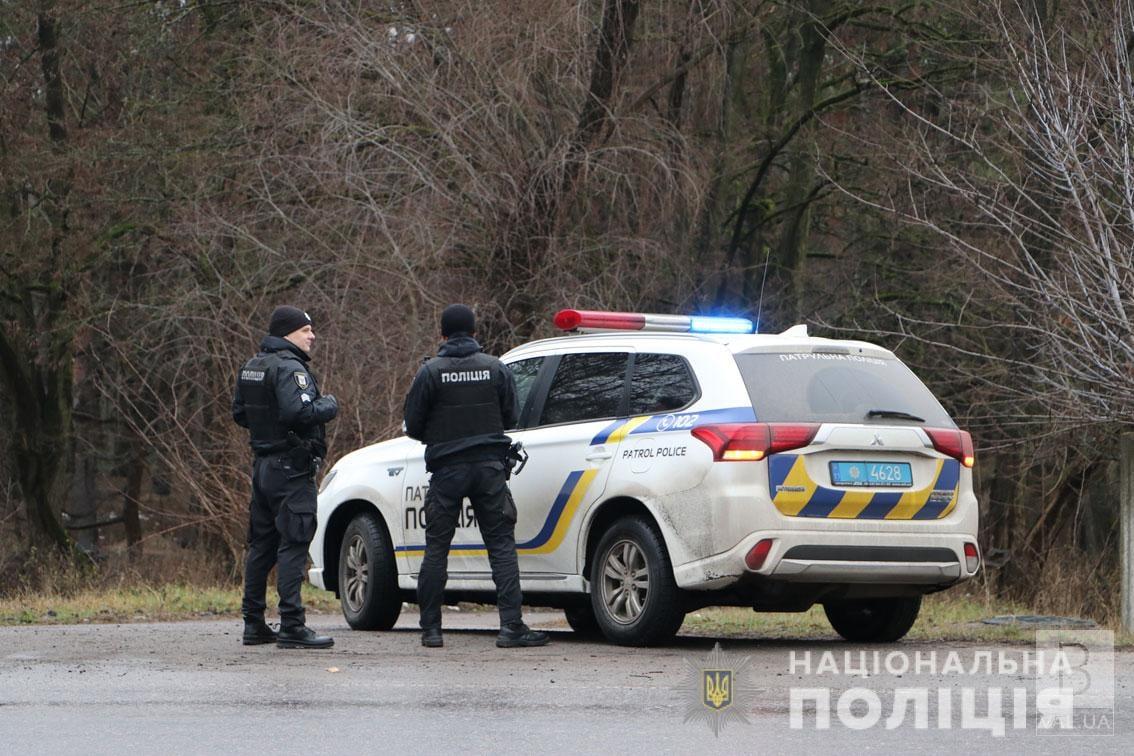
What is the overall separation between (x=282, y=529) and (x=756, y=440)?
283cm

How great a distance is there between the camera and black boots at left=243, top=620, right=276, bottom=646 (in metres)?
10.3

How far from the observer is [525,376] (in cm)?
1095

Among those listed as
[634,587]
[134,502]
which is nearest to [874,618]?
[634,587]

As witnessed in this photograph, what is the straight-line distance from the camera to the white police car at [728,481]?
9.18 metres

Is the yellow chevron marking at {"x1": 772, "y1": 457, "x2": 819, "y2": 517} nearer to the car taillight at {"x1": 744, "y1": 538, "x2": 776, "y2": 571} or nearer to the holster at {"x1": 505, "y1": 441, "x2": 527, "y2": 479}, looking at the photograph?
the car taillight at {"x1": 744, "y1": 538, "x2": 776, "y2": 571}

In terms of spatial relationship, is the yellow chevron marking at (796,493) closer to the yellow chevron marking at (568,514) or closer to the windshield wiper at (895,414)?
the windshield wiper at (895,414)

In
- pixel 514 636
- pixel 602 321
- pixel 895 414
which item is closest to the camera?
pixel 895 414

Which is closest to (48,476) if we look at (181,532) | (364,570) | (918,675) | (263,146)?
(181,532)

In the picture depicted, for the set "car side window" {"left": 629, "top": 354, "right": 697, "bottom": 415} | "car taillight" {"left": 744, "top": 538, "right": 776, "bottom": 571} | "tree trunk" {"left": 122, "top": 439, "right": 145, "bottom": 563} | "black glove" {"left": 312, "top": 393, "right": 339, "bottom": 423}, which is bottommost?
"tree trunk" {"left": 122, "top": 439, "right": 145, "bottom": 563}

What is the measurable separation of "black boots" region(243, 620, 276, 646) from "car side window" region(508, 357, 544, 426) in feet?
6.56

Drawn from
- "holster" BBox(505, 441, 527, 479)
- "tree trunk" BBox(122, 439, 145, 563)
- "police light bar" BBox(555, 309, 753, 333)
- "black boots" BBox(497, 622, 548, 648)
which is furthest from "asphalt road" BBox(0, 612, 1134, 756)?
"tree trunk" BBox(122, 439, 145, 563)

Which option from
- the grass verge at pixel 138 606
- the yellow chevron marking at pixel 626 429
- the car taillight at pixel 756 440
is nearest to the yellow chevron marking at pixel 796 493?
the car taillight at pixel 756 440

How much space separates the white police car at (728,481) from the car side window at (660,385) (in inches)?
0.4

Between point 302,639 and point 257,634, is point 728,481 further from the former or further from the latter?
point 257,634
